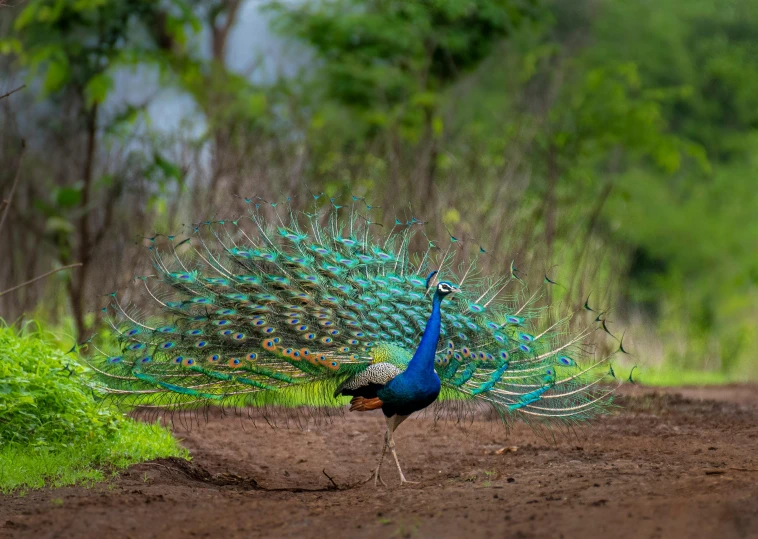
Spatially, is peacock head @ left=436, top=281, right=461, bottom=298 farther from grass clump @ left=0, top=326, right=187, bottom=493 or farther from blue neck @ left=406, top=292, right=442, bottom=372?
grass clump @ left=0, top=326, right=187, bottom=493

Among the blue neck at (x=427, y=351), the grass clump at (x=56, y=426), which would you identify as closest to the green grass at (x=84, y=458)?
the grass clump at (x=56, y=426)

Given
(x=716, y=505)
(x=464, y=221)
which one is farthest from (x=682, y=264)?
(x=716, y=505)

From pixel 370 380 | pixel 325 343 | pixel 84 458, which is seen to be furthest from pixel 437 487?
pixel 84 458

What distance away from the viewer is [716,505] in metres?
4.68

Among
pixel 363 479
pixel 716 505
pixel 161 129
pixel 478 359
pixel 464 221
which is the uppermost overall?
pixel 161 129

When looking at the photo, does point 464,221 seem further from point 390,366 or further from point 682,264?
point 682,264

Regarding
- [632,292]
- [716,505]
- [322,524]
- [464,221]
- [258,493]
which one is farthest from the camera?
[632,292]

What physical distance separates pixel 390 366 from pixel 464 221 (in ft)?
18.9

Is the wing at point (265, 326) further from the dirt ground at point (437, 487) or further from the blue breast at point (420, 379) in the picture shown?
the dirt ground at point (437, 487)

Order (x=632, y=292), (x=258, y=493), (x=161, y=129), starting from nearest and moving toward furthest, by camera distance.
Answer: (x=258, y=493) → (x=161, y=129) → (x=632, y=292)

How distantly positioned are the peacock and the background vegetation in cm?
101

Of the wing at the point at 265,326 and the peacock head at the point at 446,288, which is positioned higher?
the peacock head at the point at 446,288

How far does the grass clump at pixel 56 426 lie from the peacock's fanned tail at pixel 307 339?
0.51 metres

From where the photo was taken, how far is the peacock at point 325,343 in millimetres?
6965
